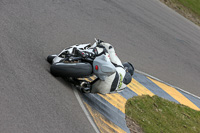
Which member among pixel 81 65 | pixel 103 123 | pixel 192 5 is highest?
pixel 192 5

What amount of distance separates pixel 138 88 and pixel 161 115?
1102 millimetres

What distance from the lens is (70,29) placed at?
8.79 m

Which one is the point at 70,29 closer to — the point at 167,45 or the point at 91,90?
the point at 91,90

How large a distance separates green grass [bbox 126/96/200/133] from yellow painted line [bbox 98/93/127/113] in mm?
152

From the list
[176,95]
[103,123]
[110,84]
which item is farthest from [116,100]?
[176,95]

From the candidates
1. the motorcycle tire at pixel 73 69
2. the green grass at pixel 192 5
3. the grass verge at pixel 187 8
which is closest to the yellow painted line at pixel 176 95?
the motorcycle tire at pixel 73 69

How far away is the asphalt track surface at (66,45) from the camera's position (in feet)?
16.4

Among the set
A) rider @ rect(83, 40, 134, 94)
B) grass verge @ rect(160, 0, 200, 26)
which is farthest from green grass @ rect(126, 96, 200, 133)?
grass verge @ rect(160, 0, 200, 26)

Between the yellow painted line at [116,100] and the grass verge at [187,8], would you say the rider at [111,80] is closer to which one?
the yellow painted line at [116,100]

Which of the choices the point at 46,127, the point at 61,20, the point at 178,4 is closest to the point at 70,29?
the point at 61,20

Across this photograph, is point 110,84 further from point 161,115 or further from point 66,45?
point 161,115

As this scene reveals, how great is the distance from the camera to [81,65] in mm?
5711

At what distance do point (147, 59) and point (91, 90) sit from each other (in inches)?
187

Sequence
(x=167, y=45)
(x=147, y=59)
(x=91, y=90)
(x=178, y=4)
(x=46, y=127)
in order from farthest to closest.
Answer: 1. (x=178, y=4)
2. (x=167, y=45)
3. (x=147, y=59)
4. (x=91, y=90)
5. (x=46, y=127)
